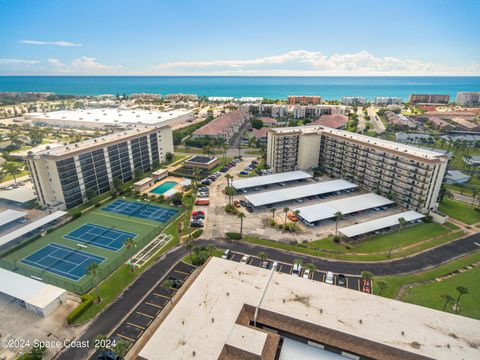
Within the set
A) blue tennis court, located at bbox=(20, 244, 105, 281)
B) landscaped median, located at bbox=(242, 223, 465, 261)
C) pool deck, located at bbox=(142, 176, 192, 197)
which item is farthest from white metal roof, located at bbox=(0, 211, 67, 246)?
landscaped median, located at bbox=(242, 223, 465, 261)

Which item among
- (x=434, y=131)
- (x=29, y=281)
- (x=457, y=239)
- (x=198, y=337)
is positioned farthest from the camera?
(x=434, y=131)

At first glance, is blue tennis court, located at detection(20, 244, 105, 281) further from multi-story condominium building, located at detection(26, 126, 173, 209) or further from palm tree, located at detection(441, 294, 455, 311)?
palm tree, located at detection(441, 294, 455, 311)

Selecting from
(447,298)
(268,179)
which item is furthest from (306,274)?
(268,179)

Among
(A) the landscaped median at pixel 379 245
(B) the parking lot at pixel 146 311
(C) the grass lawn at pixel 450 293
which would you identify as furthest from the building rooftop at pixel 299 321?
(A) the landscaped median at pixel 379 245

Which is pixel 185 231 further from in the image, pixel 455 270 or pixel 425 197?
pixel 425 197

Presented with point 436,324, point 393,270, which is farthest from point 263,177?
point 436,324

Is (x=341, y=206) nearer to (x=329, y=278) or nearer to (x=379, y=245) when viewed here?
(x=379, y=245)

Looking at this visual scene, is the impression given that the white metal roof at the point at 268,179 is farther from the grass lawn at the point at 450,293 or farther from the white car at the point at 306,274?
the grass lawn at the point at 450,293

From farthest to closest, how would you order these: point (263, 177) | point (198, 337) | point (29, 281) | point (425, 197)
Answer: point (263, 177) < point (425, 197) < point (29, 281) < point (198, 337)
